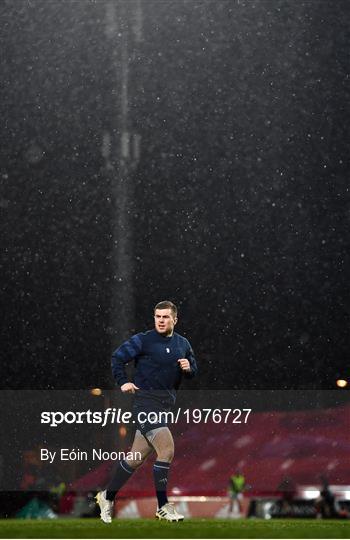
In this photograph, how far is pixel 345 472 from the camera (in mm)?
16234

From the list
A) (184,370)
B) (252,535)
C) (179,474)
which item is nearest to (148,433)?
(184,370)

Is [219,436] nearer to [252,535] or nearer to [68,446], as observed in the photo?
[68,446]

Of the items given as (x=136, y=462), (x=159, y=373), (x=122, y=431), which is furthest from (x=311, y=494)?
(x=159, y=373)

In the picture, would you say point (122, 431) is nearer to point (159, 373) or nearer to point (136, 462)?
point (136, 462)

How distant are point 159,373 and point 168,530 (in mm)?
1101

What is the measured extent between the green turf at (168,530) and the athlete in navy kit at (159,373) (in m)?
0.33

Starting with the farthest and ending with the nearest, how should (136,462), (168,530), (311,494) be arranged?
(311,494) → (136,462) → (168,530)

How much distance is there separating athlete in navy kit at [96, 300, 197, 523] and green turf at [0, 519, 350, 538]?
33 centimetres

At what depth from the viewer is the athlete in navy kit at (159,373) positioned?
6.78 meters

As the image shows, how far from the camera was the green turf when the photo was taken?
6.60m

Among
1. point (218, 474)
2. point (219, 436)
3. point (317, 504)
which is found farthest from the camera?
point (219, 436)

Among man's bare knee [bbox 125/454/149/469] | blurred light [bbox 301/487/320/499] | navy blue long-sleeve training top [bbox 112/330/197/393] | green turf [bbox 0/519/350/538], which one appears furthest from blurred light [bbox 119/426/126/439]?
blurred light [bbox 301/487/320/499]

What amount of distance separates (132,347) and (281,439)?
12.0 metres

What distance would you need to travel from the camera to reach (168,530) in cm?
681
